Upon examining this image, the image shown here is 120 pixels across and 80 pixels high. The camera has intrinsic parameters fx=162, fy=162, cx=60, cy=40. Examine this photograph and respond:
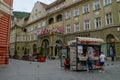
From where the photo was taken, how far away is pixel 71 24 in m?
37.8

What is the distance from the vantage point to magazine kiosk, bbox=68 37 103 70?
50.6ft

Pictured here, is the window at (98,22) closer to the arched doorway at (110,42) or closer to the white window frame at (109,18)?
the white window frame at (109,18)

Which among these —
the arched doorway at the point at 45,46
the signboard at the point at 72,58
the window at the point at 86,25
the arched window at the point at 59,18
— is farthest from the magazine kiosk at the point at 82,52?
the arched window at the point at 59,18

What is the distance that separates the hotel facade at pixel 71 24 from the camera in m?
28.1

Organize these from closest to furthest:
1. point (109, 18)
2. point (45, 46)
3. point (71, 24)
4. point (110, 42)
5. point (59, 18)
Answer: point (110, 42) < point (109, 18) < point (71, 24) < point (45, 46) < point (59, 18)

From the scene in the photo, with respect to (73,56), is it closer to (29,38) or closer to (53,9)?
(53,9)

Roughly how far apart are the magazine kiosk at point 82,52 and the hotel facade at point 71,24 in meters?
8.74

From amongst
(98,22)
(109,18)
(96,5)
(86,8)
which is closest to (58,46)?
(86,8)

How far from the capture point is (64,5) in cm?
4131

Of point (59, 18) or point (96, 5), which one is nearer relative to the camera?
point (96, 5)

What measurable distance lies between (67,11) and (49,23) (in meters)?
8.62

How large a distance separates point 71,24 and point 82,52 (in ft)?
74.1

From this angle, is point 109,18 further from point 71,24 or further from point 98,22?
point 71,24

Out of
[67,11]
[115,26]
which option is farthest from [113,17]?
[67,11]
